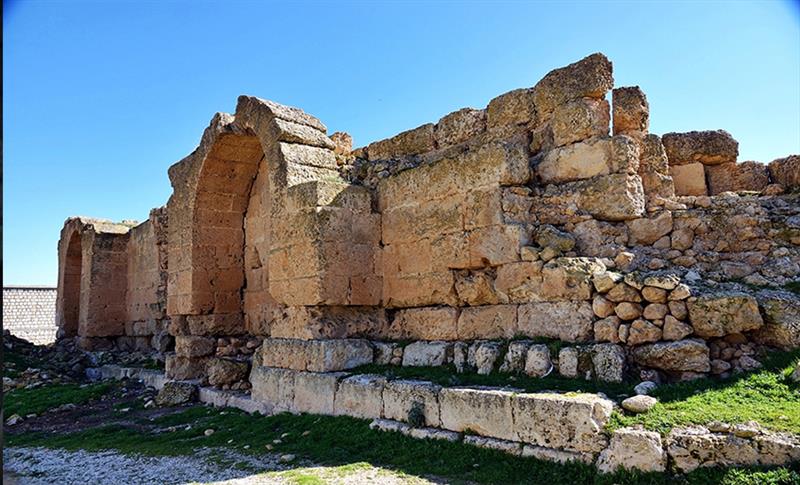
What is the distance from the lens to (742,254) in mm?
5238

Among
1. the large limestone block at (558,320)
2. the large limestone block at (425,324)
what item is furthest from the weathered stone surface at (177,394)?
the large limestone block at (558,320)

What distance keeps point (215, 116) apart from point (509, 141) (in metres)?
5.04

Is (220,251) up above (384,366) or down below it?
above

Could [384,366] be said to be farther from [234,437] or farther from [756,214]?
[756,214]

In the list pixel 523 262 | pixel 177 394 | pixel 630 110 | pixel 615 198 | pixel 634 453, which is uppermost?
pixel 630 110

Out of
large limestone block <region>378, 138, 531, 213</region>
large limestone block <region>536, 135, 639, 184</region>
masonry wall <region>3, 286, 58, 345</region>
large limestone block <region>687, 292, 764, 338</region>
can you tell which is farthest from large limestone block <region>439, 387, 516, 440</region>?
masonry wall <region>3, 286, 58, 345</region>

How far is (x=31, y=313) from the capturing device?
28.2 meters

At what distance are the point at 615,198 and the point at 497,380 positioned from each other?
6.63 ft

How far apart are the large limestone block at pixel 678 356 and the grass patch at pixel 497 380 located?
0.30 m

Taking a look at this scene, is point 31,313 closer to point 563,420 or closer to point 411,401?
point 411,401

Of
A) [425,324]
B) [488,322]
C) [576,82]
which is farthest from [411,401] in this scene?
[576,82]

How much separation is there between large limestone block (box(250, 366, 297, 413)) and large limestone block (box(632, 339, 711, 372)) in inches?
159

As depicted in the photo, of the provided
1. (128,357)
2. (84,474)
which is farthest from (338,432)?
(128,357)

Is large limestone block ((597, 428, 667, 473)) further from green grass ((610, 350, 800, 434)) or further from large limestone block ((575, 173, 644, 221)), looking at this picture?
large limestone block ((575, 173, 644, 221))
